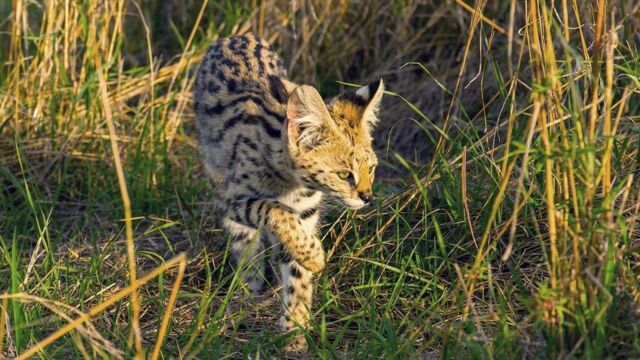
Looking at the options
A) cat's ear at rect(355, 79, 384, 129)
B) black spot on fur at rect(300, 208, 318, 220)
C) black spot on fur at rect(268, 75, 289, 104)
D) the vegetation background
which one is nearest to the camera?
the vegetation background

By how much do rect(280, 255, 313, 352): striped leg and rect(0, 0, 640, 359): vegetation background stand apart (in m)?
0.08

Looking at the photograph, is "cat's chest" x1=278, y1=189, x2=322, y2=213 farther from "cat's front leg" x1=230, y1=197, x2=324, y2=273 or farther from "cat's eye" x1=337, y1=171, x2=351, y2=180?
"cat's eye" x1=337, y1=171, x2=351, y2=180

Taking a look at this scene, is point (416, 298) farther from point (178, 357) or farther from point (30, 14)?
point (30, 14)

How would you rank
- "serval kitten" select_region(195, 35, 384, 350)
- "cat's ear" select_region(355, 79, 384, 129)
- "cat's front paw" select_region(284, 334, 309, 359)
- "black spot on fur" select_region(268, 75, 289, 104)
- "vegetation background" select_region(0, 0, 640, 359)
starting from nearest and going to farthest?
"vegetation background" select_region(0, 0, 640, 359)
"cat's front paw" select_region(284, 334, 309, 359)
"serval kitten" select_region(195, 35, 384, 350)
"cat's ear" select_region(355, 79, 384, 129)
"black spot on fur" select_region(268, 75, 289, 104)

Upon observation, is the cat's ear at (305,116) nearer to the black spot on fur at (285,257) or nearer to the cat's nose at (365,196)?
the cat's nose at (365,196)

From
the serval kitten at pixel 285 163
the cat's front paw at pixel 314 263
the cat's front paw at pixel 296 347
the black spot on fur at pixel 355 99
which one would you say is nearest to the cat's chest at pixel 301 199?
the serval kitten at pixel 285 163

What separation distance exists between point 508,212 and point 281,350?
1.11 m

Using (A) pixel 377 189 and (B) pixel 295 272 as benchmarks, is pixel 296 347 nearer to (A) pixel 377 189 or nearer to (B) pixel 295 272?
(B) pixel 295 272

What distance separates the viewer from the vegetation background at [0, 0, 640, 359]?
3293 mm

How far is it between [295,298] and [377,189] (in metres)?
0.93

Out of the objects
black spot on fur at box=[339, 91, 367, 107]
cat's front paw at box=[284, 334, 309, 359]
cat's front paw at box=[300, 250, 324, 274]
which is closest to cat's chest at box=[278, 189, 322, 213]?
cat's front paw at box=[300, 250, 324, 274]

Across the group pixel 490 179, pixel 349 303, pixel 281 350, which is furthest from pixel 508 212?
pixel 281 350

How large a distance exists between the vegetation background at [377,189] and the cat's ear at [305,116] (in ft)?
1.00

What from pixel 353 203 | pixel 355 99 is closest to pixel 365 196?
pixel 353 203
